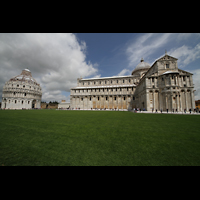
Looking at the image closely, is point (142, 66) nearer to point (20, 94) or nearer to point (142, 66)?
point (142, 66)

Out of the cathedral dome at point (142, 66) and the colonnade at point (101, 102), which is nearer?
the colonnade at point (101, 102)

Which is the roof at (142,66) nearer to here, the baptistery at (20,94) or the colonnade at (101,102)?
the colonnade at (101,102)

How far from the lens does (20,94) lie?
168 feet

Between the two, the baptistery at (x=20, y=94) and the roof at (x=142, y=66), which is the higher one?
the roof at (x=142, y=66)

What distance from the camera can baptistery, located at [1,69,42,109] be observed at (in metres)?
49.5

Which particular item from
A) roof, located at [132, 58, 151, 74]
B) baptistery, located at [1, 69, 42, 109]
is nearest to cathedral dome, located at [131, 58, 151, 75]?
roof, located at [132, 58, 151, 74]

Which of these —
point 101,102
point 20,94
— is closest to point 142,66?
point 101,102

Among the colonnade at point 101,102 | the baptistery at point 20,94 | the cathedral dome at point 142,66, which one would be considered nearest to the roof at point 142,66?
the cathedral dome at point 142,66

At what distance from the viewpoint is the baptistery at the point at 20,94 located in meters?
49.5

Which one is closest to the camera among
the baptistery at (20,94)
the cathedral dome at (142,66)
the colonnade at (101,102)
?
the colonnade at (101,102)
